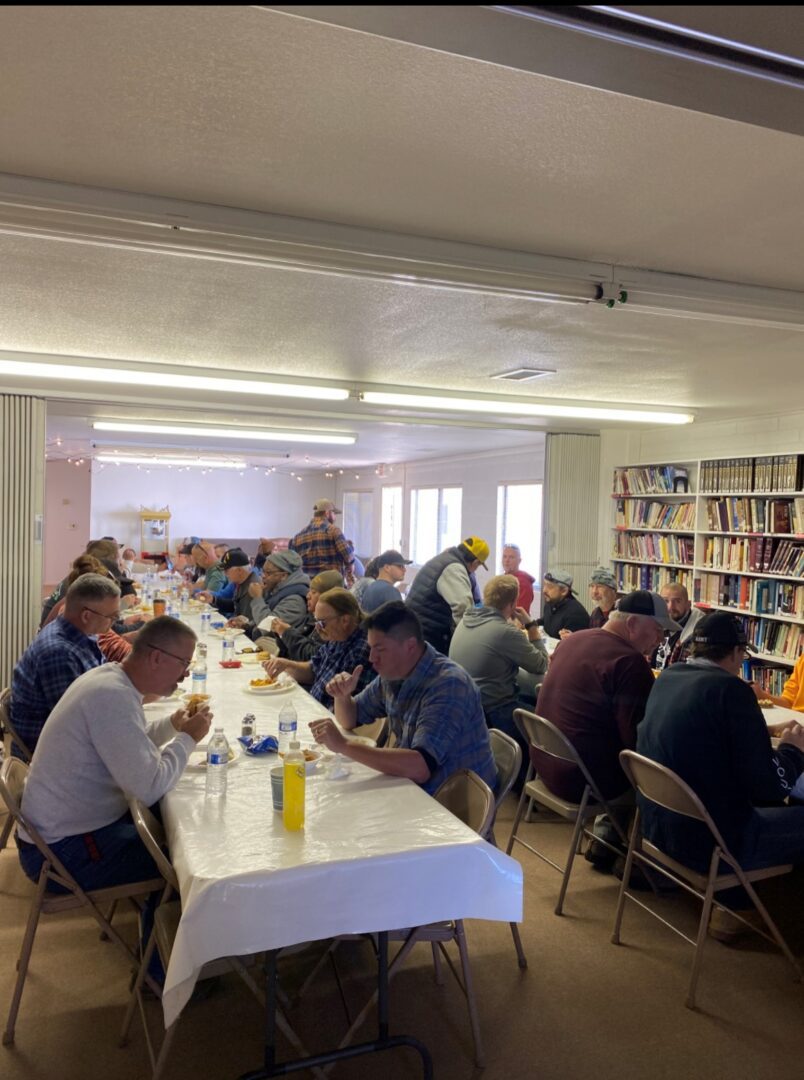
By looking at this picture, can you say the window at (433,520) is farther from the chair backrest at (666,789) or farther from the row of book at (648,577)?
the chair backrest at (666,789)

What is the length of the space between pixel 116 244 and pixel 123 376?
2.69m

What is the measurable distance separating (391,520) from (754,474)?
9717 mm

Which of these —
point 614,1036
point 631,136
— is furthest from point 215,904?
point 631,136

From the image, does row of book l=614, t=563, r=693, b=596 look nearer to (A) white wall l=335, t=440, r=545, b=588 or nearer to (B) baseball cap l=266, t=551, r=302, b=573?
(A) white wall l=335, t=440, r=545, b=588

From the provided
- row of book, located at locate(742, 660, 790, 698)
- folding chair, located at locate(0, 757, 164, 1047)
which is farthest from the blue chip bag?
row of book, located at locate(742, 660, 790, 698)

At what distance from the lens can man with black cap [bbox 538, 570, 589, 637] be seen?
5848 millimetres

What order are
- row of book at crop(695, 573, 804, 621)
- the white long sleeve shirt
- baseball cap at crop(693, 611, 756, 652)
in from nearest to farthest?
the white long sleeve shirt → baseball cap at crop(693, 611, 756, 652) → row of book at crop(695, 573, 804, 621)

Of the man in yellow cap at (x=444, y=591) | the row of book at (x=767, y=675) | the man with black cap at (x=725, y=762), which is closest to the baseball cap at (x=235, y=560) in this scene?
the man in yellow cap at (x=444, y=591)

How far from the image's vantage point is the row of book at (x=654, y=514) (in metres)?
6.89

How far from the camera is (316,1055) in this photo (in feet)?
6.91

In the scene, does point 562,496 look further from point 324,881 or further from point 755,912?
point 324,881

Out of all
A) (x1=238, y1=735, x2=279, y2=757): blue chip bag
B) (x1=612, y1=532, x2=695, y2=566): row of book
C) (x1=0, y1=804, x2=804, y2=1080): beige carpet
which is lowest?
(x1=0, y1=804, x2=804, y2=1080): beige carpet

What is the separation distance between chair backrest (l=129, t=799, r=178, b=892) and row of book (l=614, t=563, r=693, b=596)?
539cm

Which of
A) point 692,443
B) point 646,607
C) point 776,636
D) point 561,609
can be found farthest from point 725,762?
point 692,443
